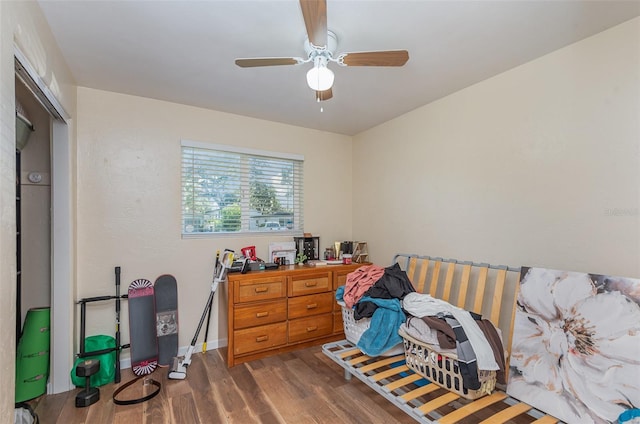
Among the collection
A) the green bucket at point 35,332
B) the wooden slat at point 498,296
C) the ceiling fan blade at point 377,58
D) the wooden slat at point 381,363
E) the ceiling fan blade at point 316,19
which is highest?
the ceiling fan blade at point 377,58

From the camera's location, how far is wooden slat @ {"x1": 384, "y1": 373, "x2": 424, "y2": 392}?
1895 millimetres

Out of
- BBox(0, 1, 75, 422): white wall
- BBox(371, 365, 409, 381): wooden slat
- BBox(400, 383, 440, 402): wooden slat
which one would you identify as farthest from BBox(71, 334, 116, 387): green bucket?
BBox(400, 383, 440, 402): wooden slat

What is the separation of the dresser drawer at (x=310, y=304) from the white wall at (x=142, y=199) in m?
0.69

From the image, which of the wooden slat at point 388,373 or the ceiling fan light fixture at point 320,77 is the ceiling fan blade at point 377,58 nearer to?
the ceiling fan light fixture at point 320,77

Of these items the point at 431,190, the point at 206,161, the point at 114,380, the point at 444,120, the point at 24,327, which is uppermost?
the point at 444,120

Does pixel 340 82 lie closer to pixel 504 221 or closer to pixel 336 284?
pixel 504 221

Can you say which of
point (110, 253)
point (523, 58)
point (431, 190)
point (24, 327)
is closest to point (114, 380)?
point (24, 327)

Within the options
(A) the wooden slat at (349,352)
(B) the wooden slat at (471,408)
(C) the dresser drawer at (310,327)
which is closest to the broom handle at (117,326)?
(C) the dresser drawer at (310,327)

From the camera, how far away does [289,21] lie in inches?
67.0

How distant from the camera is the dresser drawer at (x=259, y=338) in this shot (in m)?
2.71

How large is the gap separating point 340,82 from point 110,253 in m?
2.54

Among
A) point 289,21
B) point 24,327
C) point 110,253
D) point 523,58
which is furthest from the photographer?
point 110,253

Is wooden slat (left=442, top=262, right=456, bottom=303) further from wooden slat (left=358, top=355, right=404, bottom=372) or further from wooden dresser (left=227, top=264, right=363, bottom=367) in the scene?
wooden dresser (left=227, top=264, right=363, bottom=367)

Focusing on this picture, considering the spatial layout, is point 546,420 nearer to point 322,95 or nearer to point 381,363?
point 381,363
